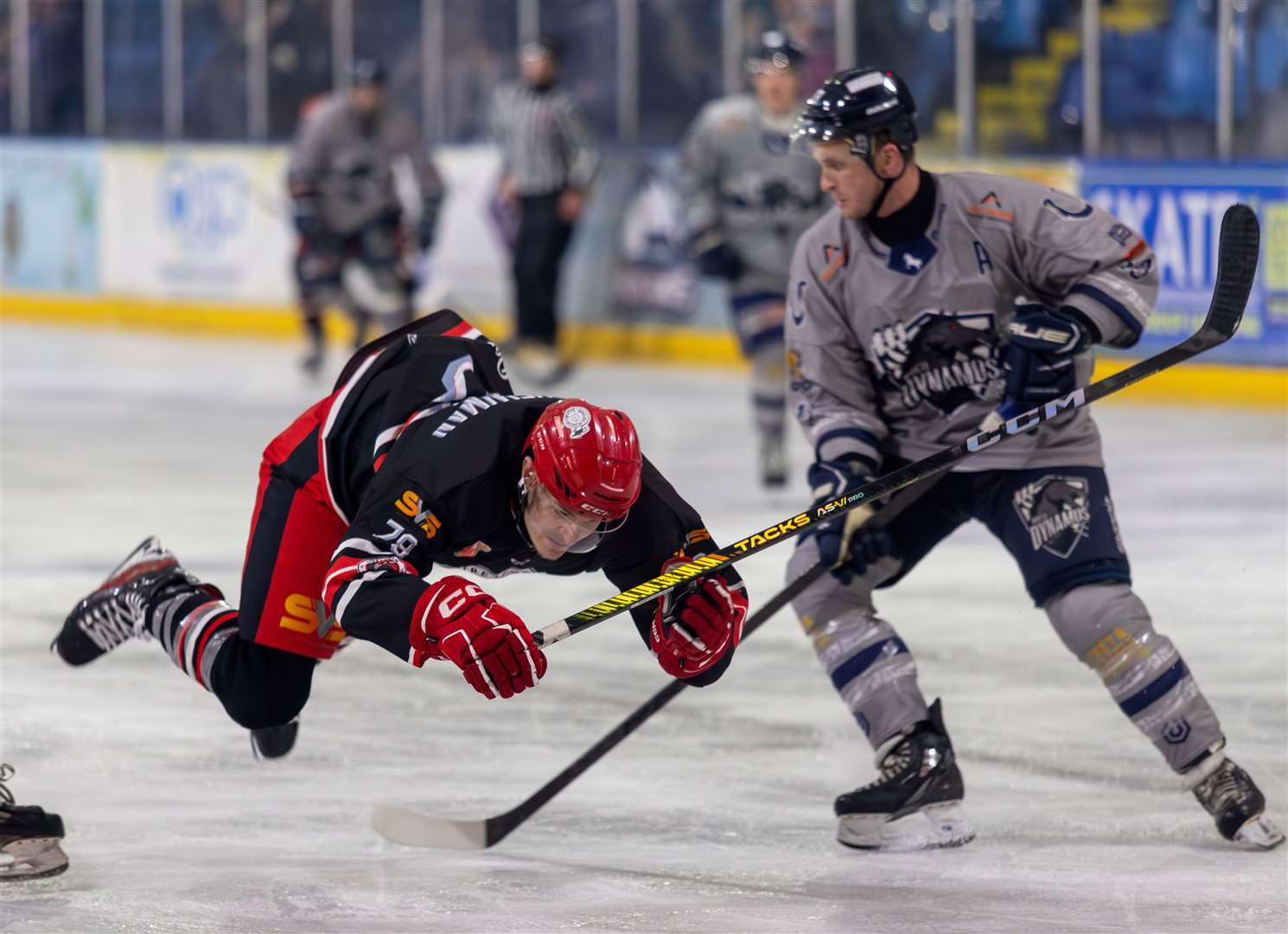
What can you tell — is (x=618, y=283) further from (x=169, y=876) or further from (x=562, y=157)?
(x=169, y=876)

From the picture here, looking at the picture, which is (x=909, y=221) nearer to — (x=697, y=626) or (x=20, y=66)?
(x=697, y=626)

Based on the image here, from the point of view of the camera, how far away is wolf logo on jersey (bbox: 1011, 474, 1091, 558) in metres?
4.15

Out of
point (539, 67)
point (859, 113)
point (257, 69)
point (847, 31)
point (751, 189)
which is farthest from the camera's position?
point (257, 69)

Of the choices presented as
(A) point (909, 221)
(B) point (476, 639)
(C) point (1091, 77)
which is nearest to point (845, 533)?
(A) point (909, 221)

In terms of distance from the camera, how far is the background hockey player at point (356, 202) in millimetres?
11727

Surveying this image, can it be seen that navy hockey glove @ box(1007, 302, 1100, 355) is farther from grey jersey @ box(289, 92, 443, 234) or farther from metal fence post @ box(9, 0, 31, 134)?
metal fence post @ box(9, 0, 31, 134)

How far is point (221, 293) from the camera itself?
1502 cm

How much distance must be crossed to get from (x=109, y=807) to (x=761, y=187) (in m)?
4.34

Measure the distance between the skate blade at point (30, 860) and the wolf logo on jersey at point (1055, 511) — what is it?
1.67 meters

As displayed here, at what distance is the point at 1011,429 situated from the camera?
407 centimetres

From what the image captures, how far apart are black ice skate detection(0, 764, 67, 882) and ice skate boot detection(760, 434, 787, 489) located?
4.29m

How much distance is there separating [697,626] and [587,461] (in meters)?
0.39

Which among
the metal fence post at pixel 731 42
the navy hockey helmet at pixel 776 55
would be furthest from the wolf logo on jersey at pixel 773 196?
the metal fence post at pixel 731 42

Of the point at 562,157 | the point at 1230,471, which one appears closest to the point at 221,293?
the point at 562,157
